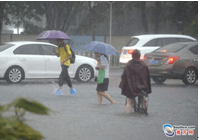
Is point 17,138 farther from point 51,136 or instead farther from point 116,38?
point 116,38

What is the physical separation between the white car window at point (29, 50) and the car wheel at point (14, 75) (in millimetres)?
644

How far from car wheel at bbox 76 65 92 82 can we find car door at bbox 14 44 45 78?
128 cm

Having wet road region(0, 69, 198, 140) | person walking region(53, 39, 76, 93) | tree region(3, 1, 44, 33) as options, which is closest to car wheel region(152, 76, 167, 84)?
wet road region(0, 69, 198, 140)

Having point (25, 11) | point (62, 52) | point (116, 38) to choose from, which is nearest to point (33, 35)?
point (25, 11)

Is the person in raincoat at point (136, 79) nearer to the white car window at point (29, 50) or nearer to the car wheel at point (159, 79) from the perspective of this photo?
the white car window at point (29, 50)

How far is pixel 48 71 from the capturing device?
14977mm

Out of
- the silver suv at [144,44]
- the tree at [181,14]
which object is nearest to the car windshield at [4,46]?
the silver suv at [144,44]

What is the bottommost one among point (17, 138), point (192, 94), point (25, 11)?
point (192, 94)

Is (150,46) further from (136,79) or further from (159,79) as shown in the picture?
(136,79)

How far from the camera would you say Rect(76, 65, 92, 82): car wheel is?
15453 mm

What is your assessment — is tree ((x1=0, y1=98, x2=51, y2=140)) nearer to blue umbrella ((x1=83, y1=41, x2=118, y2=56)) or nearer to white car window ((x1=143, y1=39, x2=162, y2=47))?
blue umbrella ((x1=83, y1=41, x2=118, y2=56))

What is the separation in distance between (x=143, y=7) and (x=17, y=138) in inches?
1195

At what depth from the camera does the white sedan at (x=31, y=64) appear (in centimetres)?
1428

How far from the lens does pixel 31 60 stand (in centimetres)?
1467
